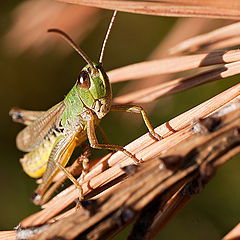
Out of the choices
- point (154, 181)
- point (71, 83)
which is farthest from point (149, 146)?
point (71, 83)

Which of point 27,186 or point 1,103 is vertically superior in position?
point 1,103

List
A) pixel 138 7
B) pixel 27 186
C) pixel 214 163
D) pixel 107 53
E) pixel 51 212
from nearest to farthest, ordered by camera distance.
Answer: pixel 214 163
pixel 138 7
pixel 51 212
pixel 27 186
pixel 107 53

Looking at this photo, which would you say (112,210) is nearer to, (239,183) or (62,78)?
(239,183)

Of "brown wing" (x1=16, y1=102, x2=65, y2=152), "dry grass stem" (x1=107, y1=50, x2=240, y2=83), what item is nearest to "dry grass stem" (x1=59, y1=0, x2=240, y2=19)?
"dry grass stem" (x1=107, y1=50, x2=240, y2=83)

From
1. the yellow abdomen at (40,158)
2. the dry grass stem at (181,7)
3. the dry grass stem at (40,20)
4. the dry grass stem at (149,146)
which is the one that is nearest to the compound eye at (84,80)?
the dry grass stem at (40,20)

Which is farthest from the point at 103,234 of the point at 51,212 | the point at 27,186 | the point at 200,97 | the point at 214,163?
the point at 27,186

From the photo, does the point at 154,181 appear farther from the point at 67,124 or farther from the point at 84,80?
the point at 67,124

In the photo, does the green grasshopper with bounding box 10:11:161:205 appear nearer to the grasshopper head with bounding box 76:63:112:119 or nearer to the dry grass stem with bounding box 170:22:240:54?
the grasshopper head with bounding box 76:63:112:119
